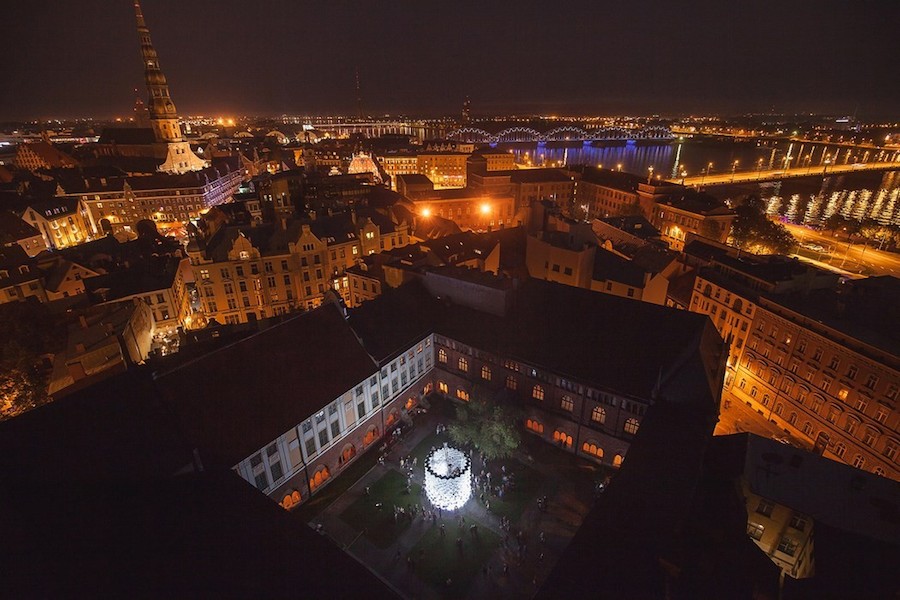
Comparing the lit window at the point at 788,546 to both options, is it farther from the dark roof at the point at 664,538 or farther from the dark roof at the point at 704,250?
the dark roof at the point at 704,250

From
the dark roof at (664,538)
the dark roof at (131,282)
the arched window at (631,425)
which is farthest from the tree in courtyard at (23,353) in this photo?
the arched window at (631,425)

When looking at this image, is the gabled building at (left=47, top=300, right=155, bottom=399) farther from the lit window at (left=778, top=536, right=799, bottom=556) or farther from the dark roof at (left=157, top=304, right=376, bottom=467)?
the lit window at (left=778, top=536, right=799, bottom=556)

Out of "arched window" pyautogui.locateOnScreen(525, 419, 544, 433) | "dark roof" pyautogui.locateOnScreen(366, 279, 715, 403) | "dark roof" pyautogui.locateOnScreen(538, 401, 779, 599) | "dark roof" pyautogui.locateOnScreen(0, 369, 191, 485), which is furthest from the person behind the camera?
"arched window" pyautogui.locateOnScreen(525, 419, 544, 433)

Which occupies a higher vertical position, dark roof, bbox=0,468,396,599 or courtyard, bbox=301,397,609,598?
dark roof, bbox=0,468,396,599

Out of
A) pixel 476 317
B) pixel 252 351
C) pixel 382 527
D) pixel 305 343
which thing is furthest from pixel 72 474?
pixel 476 317

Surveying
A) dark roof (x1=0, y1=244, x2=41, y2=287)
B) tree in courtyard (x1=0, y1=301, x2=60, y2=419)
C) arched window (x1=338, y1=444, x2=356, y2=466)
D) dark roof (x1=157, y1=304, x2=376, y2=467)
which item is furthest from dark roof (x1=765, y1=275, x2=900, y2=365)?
dark roof (x1=0, y1=244, x2=41, y2=287)

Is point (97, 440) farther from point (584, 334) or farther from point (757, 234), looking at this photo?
point (757, 234)

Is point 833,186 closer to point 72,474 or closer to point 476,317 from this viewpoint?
point 476,317
